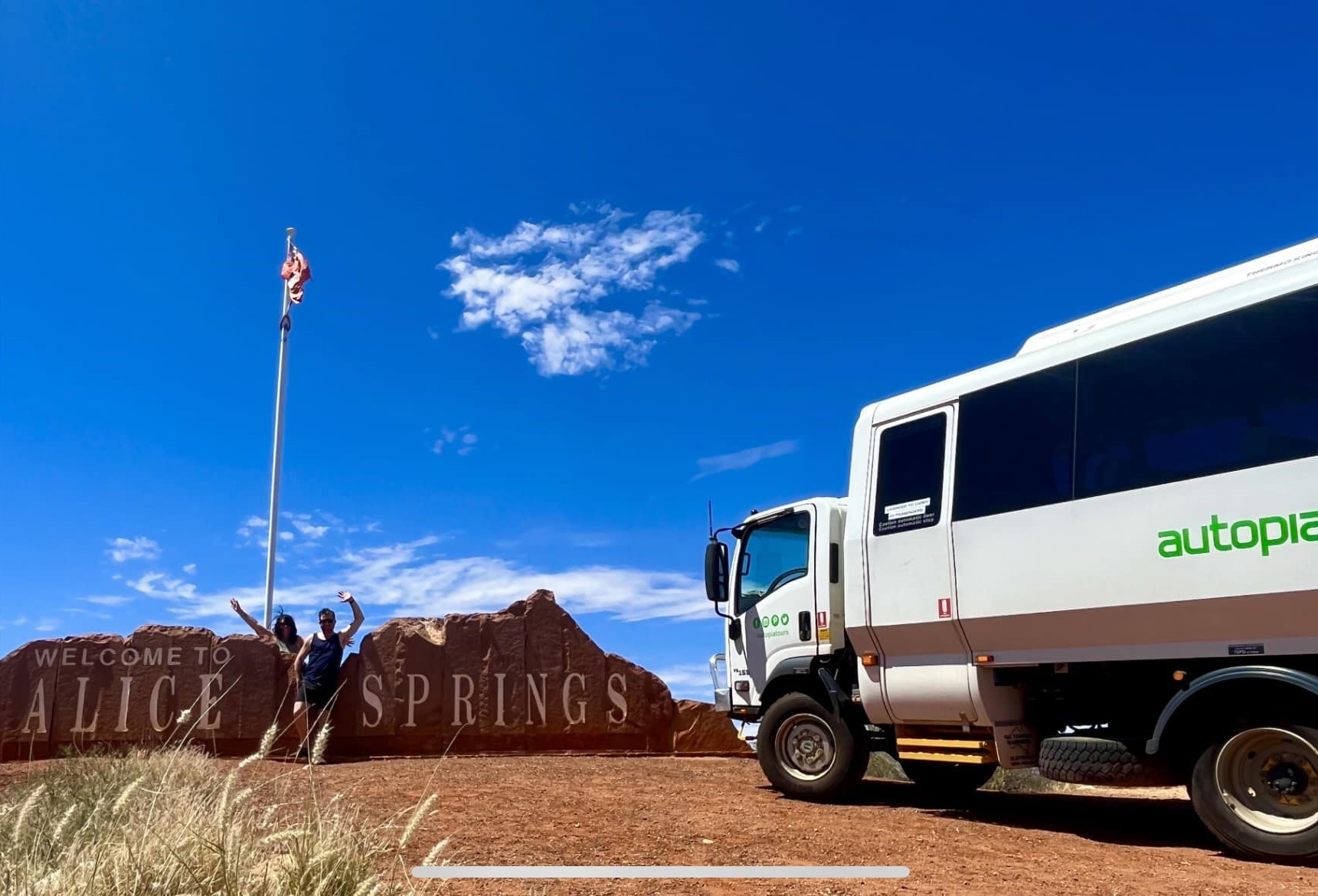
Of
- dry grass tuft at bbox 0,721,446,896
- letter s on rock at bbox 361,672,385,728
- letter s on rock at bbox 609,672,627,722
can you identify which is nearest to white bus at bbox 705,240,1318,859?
dry grass tuft at bbox 0,721,446,896

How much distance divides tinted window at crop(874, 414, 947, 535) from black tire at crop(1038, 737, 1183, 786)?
199 centimetres

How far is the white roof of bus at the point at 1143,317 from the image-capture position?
24.2ft

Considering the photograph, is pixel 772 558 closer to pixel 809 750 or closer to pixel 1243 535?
pixel 809 750

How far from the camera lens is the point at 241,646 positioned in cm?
1566

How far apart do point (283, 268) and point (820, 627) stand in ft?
56.1

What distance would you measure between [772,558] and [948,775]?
2782mm

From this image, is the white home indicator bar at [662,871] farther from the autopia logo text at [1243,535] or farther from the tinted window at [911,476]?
the tinted window at [911,476]

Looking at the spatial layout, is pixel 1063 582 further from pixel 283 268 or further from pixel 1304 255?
pixel 283 268

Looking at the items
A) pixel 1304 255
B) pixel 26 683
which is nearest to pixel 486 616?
pixel 26 683

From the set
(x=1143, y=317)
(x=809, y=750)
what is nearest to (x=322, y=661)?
(x=809, y=750)

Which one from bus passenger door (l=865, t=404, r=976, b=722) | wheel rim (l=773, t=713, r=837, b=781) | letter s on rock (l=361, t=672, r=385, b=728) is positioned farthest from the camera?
letter s on rock (l=361, t=672, r=385, b=728)

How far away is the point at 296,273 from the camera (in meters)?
23.1

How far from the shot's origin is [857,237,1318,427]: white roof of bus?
24.2 ft

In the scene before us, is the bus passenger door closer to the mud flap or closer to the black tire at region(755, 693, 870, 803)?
the mud flap
